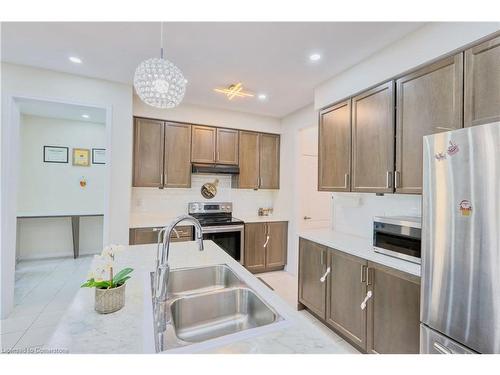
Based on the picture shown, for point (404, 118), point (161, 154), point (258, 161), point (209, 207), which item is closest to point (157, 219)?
point (209, 207)

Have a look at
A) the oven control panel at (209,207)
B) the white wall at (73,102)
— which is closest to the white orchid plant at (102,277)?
the white wall at (73,102)

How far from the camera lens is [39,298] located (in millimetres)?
2828

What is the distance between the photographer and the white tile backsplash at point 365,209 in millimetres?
2116

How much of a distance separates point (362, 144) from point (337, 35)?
3.16 ft

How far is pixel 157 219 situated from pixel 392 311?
307cm

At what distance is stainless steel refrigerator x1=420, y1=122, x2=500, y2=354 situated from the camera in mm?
1025

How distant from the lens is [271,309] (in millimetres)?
1052

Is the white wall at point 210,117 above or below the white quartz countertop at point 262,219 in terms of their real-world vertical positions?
above

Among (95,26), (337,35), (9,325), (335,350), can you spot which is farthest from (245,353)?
(9,325)

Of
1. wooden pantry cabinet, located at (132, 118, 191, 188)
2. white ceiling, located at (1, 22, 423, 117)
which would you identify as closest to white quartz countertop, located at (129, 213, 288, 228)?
wooden pantry cabinet, located at (132, 118, 191, 188)

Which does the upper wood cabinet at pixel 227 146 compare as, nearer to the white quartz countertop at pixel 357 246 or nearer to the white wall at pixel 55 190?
the white quartz countertop at pixel 357 246

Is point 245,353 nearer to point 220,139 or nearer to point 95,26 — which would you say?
point 95,26

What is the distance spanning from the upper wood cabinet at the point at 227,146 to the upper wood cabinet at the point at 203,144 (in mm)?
85

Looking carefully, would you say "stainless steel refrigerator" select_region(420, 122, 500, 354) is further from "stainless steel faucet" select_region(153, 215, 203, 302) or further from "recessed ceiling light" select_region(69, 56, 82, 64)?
"recessed ceiling light" select_region(69, 56, 82, 64)
